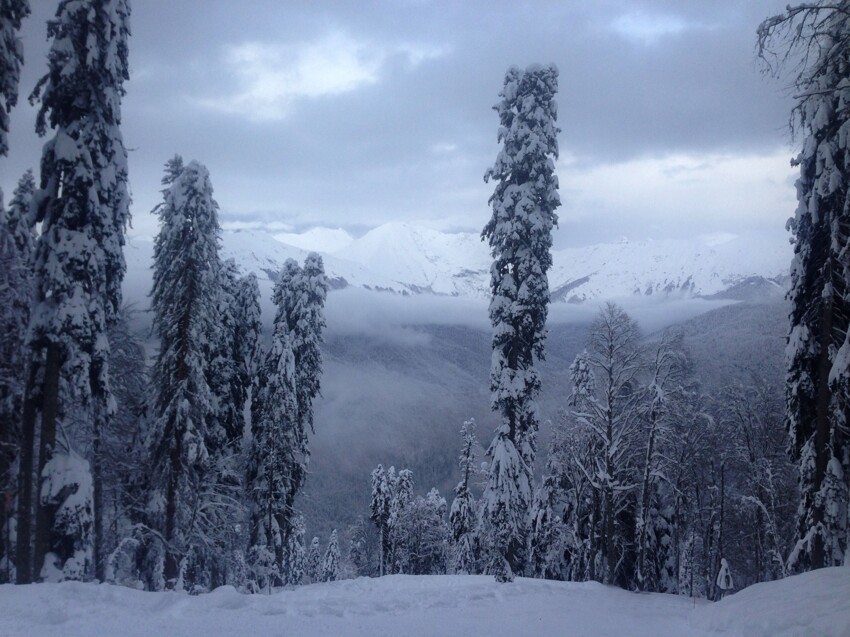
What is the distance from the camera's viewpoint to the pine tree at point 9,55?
13.2 metres

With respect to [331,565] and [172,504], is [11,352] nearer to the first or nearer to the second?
[172,504]

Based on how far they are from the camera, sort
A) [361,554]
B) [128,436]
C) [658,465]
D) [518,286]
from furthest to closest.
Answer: [361,554], [658,465], [128,436], [518,286]

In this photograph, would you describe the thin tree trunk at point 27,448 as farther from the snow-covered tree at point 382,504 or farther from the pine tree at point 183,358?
the snow-covered tree at point 382,504

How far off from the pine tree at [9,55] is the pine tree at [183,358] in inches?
244

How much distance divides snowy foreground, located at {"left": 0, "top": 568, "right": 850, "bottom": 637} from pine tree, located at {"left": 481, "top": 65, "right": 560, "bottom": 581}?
4.60 meters

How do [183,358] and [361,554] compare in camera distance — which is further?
[361,554]

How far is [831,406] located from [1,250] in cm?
2112

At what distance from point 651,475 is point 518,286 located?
1017 cm

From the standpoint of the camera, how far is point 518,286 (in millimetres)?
18438

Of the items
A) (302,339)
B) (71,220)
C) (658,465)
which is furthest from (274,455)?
(658,465)

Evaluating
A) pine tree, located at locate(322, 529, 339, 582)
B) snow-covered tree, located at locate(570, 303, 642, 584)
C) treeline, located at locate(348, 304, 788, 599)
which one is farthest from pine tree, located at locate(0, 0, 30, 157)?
pine tree, located at locate(322, 529, 339, 582)

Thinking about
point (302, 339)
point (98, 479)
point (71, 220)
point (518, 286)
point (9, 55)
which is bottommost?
point (98, 479)

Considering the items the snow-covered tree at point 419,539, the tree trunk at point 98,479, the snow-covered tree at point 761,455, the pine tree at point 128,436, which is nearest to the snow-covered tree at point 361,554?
the snow-covered tree at point 419,539

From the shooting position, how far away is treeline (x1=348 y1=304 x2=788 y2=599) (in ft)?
70.5
